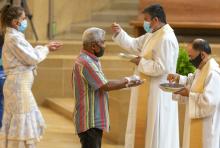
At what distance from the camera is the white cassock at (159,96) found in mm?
6227

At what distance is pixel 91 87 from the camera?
5254mm

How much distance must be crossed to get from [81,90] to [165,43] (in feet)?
4.24

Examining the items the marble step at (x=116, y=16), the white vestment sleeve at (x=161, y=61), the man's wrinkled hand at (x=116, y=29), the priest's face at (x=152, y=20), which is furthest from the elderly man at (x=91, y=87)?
the marble step at (x=116, y=16)

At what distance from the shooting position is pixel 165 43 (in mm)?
6223

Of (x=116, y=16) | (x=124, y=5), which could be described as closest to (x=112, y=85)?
(x=116, y=16)

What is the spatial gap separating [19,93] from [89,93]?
0.75 m

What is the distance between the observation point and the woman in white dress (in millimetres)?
5641

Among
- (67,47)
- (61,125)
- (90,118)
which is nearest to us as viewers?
(90,118)

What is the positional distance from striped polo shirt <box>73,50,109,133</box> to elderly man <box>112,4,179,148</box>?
1085mm

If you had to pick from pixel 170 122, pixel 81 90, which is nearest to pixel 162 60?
pixel 170 122

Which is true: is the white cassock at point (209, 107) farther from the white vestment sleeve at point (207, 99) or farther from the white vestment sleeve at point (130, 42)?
the white vestment sleeve at point (130, 42)

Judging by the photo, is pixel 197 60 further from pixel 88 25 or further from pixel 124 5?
pixel 124 5

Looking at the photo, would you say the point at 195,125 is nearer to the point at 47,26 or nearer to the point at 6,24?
the point at 6,24

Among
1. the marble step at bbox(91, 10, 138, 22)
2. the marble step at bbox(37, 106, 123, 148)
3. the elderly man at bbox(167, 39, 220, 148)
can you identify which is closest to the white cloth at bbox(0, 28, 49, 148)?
the elderly man at bbox(167, 39, 220, 148)
